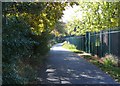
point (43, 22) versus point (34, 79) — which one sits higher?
point (43, 22)

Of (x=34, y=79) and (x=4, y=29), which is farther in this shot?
(x=34, y=79)

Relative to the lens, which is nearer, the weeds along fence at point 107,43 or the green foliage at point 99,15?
the weeds along fence at point 107,43

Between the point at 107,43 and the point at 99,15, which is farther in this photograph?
the point at 99,15

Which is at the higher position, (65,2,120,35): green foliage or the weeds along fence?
(65,2,120,35): green foliage

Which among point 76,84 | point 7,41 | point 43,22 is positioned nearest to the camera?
point 7,41

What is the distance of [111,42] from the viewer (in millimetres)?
16781

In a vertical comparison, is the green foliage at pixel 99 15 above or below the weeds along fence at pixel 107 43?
above

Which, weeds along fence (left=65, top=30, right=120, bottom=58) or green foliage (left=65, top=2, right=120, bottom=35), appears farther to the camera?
green foliage (left=65, top=2, right=120, bottom=35)

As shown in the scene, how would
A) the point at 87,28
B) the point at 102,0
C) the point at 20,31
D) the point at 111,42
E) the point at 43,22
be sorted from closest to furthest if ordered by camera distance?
the point at 20,31 < the point at 43,22 < the point at 111,42 < the point at 102,0 < the point at 87,28

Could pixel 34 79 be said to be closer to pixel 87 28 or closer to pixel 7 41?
pixel 7 41

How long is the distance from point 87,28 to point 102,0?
652 centimetres

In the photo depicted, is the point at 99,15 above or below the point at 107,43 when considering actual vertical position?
above

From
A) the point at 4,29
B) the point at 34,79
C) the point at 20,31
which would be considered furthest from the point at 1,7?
the point at 34,79

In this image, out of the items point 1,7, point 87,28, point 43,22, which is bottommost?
point 87,28
